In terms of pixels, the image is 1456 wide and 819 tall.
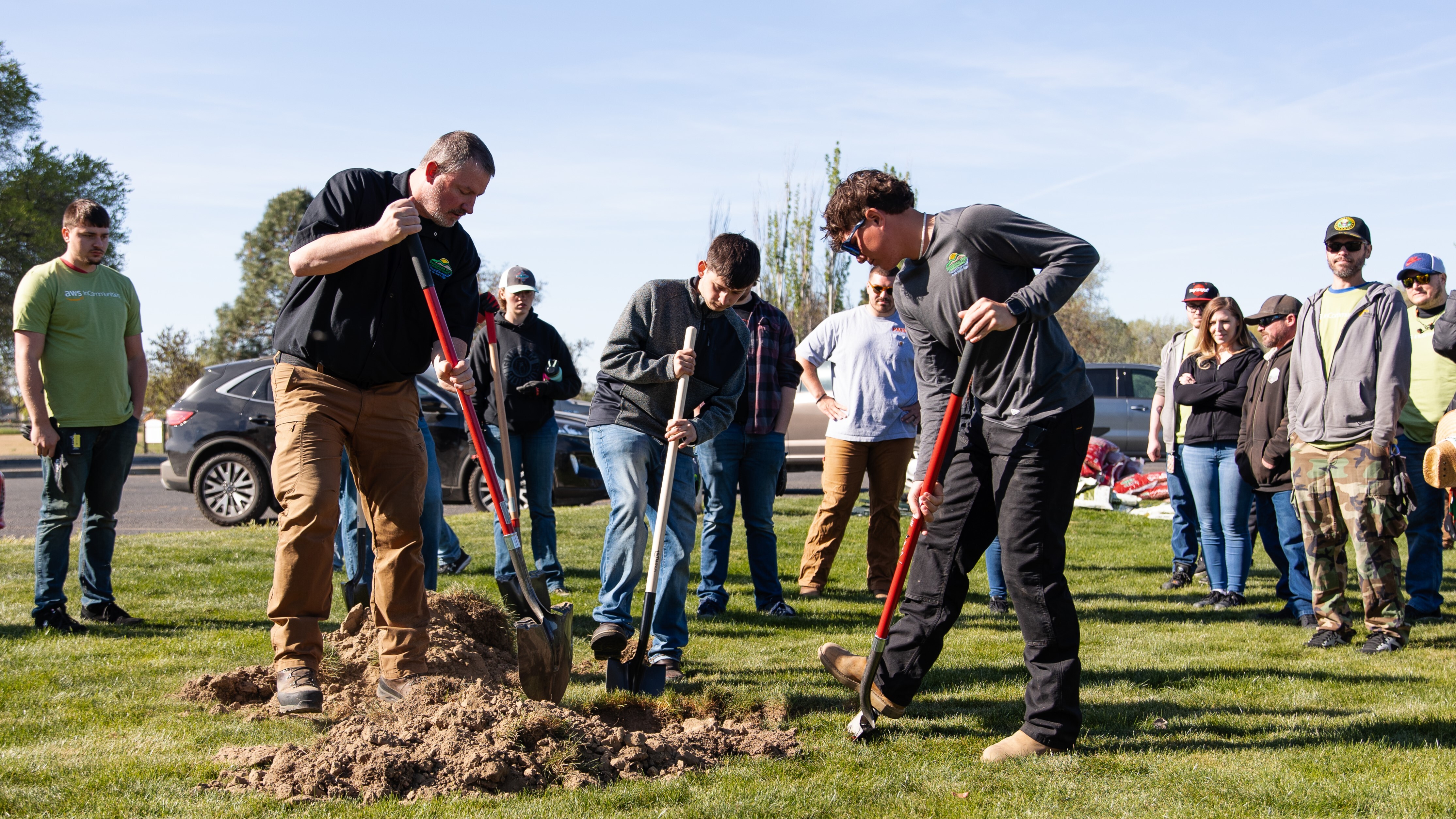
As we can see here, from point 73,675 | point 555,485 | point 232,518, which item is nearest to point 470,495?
point 555,485

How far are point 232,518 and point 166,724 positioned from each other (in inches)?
287

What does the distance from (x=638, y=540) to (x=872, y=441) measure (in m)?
2.57

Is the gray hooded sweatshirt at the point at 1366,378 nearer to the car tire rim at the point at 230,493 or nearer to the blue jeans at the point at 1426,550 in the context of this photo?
the blue jeans at the point at 1426,550

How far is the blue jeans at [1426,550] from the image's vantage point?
6.02 m

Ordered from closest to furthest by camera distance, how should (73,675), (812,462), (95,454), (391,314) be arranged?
(391,314), (73,675), (95,454), (812,462)

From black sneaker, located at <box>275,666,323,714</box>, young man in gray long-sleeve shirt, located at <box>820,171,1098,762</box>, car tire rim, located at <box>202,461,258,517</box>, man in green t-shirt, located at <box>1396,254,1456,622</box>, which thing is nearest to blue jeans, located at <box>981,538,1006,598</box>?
man in green t-shirt, located at <box>1396,254,1456,622</box>

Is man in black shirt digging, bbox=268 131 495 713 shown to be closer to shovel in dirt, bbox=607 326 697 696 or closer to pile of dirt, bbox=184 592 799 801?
pile of dirt, bbox=184 592 799 801

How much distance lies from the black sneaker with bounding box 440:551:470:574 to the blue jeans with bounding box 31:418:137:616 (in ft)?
7.08

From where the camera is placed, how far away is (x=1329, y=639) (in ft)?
17.6

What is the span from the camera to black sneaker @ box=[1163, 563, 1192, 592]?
286 inches

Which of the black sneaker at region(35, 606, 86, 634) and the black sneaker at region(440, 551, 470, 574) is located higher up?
the black sneaker at region(35, 606, 86, 634)

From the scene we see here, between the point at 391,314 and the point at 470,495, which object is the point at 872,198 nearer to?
the point at 391,314

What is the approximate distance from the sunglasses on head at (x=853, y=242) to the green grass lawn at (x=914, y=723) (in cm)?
171

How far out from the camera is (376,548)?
4.00m
